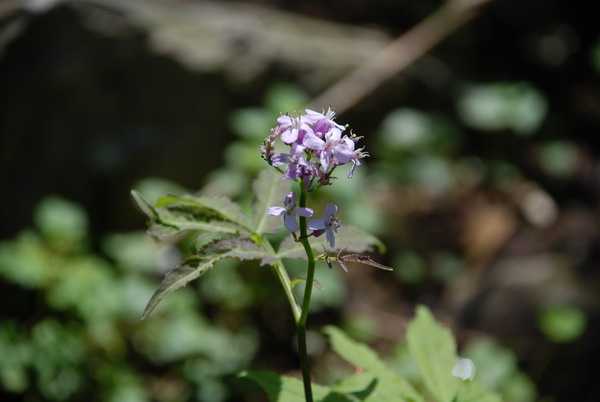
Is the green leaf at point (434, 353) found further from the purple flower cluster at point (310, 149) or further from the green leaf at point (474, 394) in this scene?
the purple flower cluster at point (310, 149)

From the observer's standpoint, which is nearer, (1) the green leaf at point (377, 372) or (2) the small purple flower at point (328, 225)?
(2) the small purple flower at point (328, 225)

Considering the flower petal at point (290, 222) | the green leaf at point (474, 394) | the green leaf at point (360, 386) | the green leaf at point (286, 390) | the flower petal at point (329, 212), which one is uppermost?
the flower petal at point (329, 212)

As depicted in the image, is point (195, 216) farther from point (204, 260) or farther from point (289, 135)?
point (289, 135)

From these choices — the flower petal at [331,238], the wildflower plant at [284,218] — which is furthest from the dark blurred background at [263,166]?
the flower petal at [331,238]

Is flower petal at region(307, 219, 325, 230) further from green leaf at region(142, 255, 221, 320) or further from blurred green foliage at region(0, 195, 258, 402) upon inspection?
blurred green foliage at region(0, 195, 258, 402)

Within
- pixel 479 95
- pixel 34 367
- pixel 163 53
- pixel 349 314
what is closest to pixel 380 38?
pixel 479 95

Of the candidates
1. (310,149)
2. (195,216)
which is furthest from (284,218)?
(195,216)
